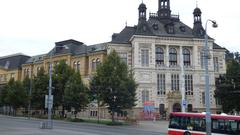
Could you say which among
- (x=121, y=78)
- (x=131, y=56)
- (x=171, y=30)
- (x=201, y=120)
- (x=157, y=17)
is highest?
(x=157, y=17)

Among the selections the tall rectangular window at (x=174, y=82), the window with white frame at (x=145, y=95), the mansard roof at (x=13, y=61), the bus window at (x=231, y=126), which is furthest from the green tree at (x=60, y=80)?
the mansard roof at (x=13, y=61)

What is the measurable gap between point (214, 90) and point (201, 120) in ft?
122

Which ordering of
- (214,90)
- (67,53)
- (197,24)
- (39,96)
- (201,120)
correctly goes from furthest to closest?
(67,53) < (197,24) < (214,90) < (39,96) < (201,120)

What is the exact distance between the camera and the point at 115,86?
4459cm

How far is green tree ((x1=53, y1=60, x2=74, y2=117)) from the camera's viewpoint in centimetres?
5647

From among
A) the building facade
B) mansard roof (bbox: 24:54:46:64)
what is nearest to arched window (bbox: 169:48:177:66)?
the building facade

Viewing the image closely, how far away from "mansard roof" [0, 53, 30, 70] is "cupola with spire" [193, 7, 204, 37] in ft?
188

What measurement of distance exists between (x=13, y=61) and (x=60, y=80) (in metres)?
51.0

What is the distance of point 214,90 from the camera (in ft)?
206

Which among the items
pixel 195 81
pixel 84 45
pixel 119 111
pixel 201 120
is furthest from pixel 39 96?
pixel 201 120

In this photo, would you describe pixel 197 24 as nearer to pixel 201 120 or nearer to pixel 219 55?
pixel 219 55

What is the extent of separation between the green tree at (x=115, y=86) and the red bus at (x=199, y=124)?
48.5 feet

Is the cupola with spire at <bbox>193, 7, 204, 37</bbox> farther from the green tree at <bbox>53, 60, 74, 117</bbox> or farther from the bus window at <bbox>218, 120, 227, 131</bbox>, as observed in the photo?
the bus window at <bbox>218, 120, 227, 131</bbox>

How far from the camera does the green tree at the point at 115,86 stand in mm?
44344
